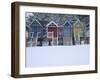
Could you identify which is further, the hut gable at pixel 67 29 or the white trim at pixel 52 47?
the hut gable at pixel 67 29

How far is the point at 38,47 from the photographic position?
1.64 metres

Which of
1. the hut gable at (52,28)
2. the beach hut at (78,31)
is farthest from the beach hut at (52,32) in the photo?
the beach hut at (78,31)

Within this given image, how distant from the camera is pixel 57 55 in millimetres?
1707

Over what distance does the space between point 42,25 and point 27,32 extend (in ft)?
0.40

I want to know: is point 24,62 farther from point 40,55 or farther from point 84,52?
point 84,52

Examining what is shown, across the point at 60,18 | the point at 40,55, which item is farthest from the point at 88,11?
the point at 40,55

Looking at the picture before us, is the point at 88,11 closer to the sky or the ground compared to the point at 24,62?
closer to the sky

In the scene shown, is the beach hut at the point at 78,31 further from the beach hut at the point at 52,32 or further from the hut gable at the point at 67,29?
the beach hut at the point at 52,32

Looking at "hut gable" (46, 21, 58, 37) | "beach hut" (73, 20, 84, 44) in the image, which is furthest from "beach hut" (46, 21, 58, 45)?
"beach hut" (73, 20, 84, 44)

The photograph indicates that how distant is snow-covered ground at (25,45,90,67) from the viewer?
1627 mm

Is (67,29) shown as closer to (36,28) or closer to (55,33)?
(55,33)

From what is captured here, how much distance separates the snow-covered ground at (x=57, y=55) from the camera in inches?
64.0

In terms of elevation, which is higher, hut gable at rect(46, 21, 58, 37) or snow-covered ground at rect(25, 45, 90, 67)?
hut gable at rect(46, 21, 58, 37)

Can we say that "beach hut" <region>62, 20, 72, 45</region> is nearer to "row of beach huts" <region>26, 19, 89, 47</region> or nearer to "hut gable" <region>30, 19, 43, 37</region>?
"row of beach huts" <region>26, 19, 89, 47</region>
